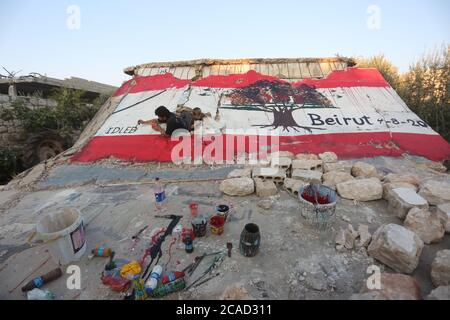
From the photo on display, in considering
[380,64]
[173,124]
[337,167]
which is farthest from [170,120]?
[380,64]

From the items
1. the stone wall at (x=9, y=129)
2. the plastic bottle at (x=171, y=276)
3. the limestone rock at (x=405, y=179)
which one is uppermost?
the stone wall at (x=9, y=129)

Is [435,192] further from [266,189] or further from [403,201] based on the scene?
[266,189]

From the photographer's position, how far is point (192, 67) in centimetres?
627

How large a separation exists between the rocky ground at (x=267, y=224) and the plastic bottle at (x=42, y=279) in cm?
5

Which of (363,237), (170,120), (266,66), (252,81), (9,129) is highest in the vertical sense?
(266,66)

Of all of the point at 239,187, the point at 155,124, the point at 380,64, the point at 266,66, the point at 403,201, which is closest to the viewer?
the point at 403,201

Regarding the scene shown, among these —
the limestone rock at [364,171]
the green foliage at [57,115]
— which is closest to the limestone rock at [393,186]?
the limestone rock at [364,171]

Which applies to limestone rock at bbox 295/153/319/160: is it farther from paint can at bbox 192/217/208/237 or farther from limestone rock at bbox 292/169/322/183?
paint can at bbox 192/217/208/237

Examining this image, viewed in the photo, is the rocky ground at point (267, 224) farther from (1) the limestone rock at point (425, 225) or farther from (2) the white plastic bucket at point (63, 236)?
(2) the white plastic bucket at point (63, 236)

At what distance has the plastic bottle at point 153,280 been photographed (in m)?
1.60

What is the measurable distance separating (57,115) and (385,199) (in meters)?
7.65

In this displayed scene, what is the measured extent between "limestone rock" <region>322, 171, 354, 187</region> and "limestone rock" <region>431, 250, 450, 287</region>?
1466 mm

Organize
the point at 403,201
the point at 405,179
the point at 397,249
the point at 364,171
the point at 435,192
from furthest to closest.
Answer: the point at 364,171 < the point at 405,179 < the point at 435,192 < the point at 403,201 < the point at 397,249

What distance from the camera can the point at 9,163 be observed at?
16.4 feet
